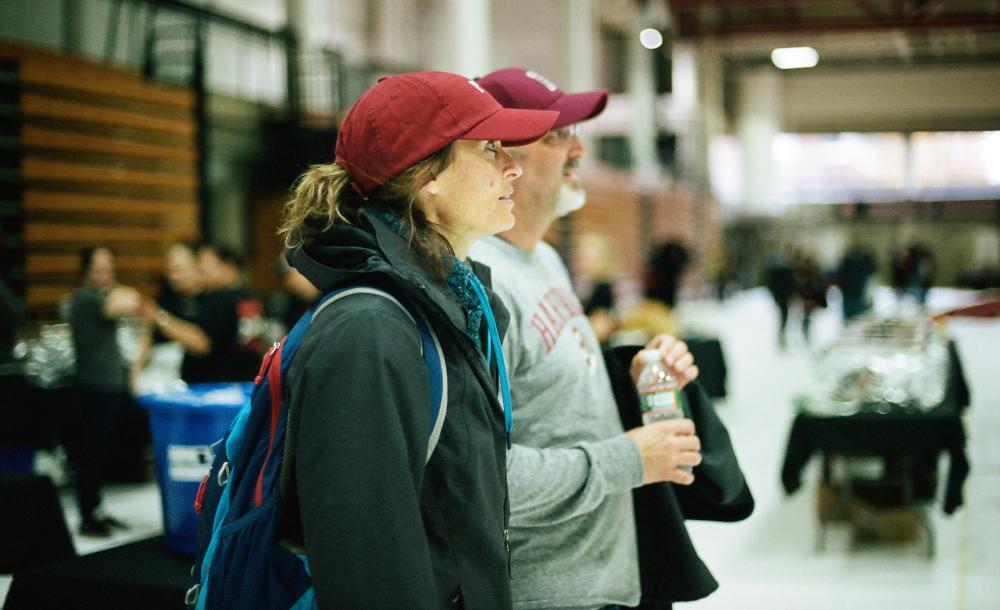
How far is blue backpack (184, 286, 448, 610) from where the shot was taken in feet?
4.32

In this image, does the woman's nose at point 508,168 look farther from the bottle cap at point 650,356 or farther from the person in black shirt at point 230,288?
the person in black shirt at point 230,288

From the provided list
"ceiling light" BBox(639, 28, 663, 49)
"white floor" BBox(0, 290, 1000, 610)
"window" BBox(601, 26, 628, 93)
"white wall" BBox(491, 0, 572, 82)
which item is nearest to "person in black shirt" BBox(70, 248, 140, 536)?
"white floor" BBox(0, 290, 1000, 610)

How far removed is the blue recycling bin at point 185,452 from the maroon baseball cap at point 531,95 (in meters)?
1.10

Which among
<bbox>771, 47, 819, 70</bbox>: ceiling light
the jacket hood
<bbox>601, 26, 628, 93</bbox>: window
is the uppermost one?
<bbox>771, 47, 819, 70</bbox>: ceiling light

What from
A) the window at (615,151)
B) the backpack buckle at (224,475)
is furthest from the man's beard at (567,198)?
the window at (615,151)

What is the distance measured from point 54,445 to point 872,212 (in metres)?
35.4

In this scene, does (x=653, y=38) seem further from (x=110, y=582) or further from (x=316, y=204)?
(x=316, y=204)

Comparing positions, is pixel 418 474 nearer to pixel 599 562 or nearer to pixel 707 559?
pixel 599 562

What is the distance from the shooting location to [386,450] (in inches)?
47.4

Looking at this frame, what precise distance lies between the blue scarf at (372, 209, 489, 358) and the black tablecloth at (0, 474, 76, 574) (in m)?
2.55

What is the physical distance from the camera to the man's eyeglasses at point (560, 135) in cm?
214

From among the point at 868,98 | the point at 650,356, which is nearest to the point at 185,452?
the point at 650,356

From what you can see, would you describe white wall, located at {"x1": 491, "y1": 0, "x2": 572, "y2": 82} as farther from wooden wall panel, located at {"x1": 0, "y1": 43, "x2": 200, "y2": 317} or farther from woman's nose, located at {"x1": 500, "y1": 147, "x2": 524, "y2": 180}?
woman's nose, located at {"x1": 500, "y1": 147, "x2": 524, "y2": 180}

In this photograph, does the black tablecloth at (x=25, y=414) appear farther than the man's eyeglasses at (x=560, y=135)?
Yes
